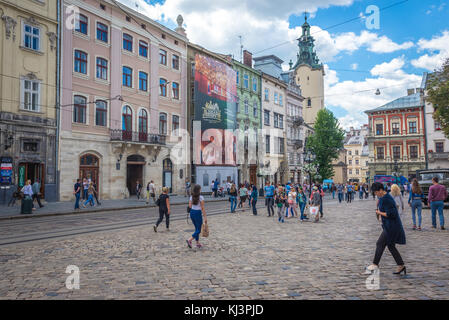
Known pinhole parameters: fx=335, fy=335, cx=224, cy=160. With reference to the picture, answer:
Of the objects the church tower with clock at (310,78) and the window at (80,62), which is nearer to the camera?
the window at (80,62)

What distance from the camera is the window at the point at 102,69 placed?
25859 mm

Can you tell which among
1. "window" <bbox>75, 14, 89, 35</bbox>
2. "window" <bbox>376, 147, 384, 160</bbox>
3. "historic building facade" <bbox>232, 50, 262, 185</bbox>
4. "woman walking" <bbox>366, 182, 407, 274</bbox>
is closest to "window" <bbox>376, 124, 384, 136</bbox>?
"window" <bbox>376, 147, 384, 160</bbox>

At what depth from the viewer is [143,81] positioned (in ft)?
96.8

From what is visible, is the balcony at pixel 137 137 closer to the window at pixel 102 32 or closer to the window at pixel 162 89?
the window at pixel 162 89

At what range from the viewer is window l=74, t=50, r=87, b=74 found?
80.0 ft

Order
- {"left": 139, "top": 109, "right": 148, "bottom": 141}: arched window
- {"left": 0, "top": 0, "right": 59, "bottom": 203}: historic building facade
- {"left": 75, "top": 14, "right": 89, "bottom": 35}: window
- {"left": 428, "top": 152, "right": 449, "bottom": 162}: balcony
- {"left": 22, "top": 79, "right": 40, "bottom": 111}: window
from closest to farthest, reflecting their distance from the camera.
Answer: {"left": 0, "top": 0, "right": 59, "bottom": 203}: historic building facade
{"left": 22, "top": 79, "right": 40, "bottom": 111}: window
{"left": 75, "top": 14, "right": 89, "bottom": 35}: window
{"left": 139, "top": 109, "right": 148, "bottom": 141}: arched window
{"left": 428, "top": 152, "right": 449, "bottom": 162}: balcony

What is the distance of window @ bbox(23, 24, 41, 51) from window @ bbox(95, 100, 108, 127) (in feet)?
17.7

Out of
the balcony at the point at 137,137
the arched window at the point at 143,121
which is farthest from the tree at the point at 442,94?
the arched window at the point at 143,121

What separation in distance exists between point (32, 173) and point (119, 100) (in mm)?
Answer: 8596

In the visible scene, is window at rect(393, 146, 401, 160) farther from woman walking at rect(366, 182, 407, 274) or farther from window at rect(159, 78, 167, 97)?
woman walking at rect(366, 182, 407, 274)

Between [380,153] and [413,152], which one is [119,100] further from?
[413,152]

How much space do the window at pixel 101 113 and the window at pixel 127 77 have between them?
9.72 feet
